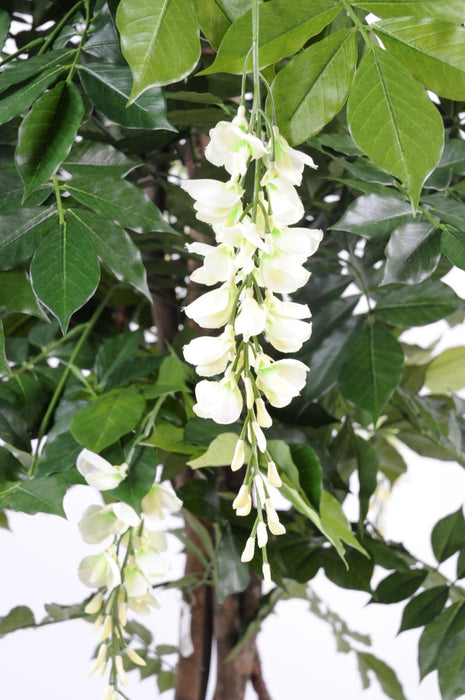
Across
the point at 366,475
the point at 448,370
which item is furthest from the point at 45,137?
the point at 448,370

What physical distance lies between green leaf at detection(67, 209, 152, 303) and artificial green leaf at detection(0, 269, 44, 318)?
3 centimetres

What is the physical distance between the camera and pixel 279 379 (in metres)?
0.21

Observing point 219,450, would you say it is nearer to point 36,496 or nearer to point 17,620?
point 36,496

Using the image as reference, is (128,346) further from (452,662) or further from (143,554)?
(452,662)

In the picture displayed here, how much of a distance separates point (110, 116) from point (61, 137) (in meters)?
0.02

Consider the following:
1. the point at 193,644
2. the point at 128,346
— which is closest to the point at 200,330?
the point at 128,346

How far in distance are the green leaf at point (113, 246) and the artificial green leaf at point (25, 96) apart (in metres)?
0.04

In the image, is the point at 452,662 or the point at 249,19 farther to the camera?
the point at 452,662

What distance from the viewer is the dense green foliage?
0.69 feet

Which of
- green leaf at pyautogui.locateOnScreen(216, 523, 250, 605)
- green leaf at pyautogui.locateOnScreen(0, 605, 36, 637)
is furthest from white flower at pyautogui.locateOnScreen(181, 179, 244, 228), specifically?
green leaf at pyautogui.locateOnScreen(0, 605, 36, 637)

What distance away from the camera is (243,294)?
7.9 inches

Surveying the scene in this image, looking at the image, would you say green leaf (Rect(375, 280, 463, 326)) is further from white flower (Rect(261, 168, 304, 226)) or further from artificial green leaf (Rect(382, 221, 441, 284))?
white flower (Rect(261, 168, 304, 226))

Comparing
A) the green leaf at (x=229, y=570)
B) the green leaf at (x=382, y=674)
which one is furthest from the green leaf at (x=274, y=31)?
the green leaf at (x=382, y=674)

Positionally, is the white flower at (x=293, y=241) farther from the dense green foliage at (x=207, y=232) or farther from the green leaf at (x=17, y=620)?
the green leaf at (x=17, y=620)
